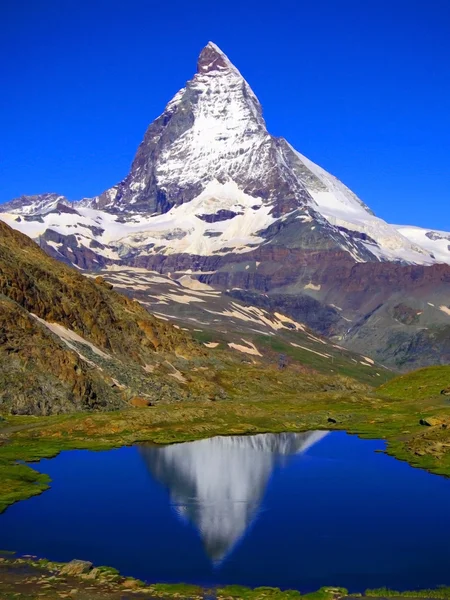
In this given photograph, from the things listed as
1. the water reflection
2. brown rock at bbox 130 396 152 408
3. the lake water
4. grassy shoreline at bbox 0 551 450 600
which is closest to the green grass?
grassy shoreline at bbox 0 551 450 600

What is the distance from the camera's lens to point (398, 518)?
292 feet

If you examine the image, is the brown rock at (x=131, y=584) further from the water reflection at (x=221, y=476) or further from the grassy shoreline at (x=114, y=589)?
the water reflection at (x=221, y=476)

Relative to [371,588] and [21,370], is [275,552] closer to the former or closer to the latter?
[371,588]

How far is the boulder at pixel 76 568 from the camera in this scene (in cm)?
6588

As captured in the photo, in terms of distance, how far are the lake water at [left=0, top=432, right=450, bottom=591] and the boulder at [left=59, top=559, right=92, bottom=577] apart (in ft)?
12.5

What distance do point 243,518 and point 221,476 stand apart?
2531cm

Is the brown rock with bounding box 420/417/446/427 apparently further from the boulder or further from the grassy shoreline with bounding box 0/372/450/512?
the boulder

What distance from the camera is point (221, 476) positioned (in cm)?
11369

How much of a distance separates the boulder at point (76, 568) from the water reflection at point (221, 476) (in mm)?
11196

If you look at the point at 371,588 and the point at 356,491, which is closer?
the point at 371,588

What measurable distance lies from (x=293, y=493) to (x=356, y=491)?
25.4ft

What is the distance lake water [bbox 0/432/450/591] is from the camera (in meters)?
70.8

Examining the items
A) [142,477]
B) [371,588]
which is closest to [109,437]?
[142,477]

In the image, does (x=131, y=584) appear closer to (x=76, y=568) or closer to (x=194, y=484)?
(x=76, y=568)
